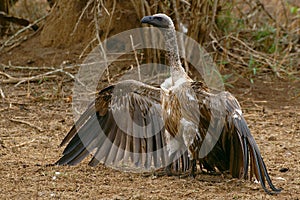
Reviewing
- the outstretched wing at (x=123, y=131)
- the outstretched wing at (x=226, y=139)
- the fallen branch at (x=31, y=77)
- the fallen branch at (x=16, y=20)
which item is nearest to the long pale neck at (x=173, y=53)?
the outstretched wing at (x=123, y=131)

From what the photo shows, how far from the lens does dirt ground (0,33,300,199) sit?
171 inches

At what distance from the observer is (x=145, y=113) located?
5.14 metres

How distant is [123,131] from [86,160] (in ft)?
1.51

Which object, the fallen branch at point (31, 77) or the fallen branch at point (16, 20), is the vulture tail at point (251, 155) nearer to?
the fallen branch at point (31, 77)

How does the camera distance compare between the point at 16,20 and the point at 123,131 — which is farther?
the point at 16,20

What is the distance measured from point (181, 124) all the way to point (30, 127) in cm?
237

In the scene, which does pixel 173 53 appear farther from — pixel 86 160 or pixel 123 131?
pixel 86 160

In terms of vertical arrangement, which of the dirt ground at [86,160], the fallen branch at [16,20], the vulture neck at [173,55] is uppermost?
the fallen branch at [16,20]

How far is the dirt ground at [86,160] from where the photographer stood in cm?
435

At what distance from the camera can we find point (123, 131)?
520 cm

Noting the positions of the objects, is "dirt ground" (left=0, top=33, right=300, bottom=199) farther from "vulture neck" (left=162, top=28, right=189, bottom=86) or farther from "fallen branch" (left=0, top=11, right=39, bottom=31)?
"vulture neck" (left=162, top=28, right=189, bottom=86)

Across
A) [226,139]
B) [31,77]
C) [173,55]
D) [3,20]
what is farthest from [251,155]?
[3,20]

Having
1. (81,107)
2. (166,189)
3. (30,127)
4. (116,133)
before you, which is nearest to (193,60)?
(81,107)

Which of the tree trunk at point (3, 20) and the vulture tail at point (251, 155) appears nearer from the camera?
the vulture tail at point (251, 155)
